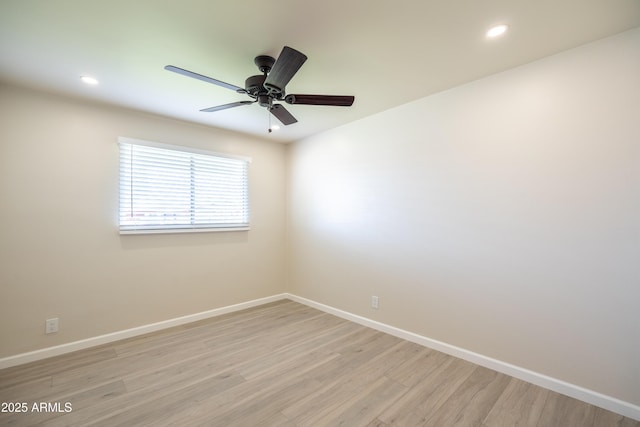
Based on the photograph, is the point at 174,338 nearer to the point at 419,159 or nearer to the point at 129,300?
the point at 129,300

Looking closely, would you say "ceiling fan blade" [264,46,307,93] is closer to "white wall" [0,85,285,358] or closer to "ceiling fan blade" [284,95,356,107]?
"ceiling fan blade" [284,95,356,107]

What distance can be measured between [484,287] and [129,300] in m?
3.65

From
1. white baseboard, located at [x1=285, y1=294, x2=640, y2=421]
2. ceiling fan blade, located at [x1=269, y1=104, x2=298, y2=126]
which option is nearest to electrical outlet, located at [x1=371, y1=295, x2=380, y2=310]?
white baseboard, located at [x1=285, y1=294, x2=640, y2=421]

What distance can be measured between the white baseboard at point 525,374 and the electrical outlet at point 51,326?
125 inches

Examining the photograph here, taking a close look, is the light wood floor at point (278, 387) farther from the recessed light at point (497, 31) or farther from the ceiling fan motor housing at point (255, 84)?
the recessed light at point (497, 31)

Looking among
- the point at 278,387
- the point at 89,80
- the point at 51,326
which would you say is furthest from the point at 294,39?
the point at 51,326

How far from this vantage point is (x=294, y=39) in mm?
1882

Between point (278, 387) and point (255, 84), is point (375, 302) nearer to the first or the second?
point (278, 387)

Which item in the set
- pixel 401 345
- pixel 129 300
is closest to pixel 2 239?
pixel 129 300

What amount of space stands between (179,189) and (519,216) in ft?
11.9

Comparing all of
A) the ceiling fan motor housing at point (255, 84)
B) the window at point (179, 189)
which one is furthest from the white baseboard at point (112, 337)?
the ceiling fan motor housing at point (255, 84)

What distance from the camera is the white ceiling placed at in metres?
1.61

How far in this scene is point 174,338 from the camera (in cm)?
299

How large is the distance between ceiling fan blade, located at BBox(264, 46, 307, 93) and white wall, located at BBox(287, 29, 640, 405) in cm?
163
